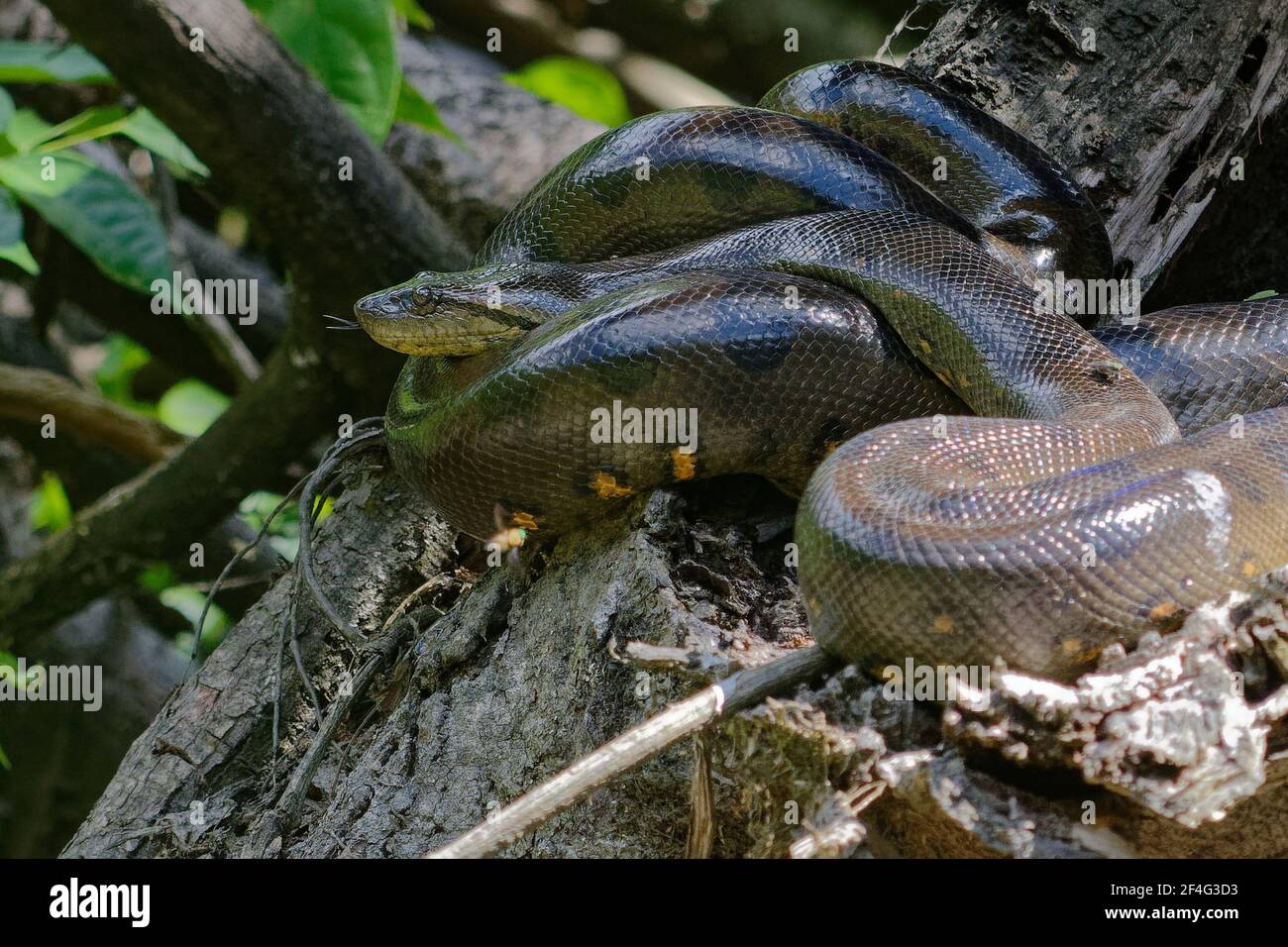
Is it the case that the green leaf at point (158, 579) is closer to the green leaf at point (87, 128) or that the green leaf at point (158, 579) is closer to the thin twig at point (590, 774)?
the green leaf at point (87, 128)

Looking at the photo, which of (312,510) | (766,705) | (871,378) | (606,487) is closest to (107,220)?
(312,510)

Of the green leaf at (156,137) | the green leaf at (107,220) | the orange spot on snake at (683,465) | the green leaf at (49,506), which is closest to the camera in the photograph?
the orange spot on snake at (683,465)

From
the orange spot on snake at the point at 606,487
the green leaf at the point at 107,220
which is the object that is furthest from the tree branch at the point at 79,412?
the orange spot on snake at the point at 606,487

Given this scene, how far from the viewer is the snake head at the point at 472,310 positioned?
143 inches

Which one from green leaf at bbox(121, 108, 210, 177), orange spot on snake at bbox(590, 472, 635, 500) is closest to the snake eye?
orange spot on snake at bbox(590, 472, 635, 500)

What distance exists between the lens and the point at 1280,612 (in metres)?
2.10

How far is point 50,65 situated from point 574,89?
3392mm

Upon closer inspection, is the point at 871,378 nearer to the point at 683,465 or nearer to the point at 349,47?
the point at 683,465

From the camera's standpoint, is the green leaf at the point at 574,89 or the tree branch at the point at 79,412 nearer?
the tree branch at the point at 79,412

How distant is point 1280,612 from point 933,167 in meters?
2.45

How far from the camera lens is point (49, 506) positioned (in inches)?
308

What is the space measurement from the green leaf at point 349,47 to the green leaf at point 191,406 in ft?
8.03

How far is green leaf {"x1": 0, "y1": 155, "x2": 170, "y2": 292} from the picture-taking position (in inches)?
206
